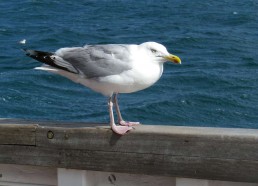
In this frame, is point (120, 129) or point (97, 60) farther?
point (97, 60)

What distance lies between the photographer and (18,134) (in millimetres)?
2879

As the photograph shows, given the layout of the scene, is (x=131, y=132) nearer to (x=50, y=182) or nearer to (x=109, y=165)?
(x=109, y=165)

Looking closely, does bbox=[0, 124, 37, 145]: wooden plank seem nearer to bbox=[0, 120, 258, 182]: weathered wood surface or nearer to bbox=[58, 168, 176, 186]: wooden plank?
bbox=[0, 120, 258, 182]: weathered wood surface

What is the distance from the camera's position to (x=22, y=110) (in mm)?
12047

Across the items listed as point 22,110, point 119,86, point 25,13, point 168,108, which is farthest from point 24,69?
point 119,86

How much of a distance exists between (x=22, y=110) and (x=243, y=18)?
10787mm

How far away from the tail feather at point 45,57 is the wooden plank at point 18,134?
471 mm

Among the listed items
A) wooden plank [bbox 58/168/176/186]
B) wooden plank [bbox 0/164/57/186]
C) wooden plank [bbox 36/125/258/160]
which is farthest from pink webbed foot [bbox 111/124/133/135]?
wooden plank [bbox 0/164/57/186]

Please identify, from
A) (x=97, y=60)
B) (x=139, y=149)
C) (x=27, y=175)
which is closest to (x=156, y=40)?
(x=97, y=60)

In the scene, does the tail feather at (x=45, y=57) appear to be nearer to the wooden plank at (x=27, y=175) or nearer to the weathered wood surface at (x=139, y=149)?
the weathered wood surface at (x=139, y=149)

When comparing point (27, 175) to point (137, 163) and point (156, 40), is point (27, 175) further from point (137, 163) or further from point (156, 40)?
point (156, 40)

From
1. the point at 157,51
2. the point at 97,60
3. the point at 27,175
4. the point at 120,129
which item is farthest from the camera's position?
the point at 97,60

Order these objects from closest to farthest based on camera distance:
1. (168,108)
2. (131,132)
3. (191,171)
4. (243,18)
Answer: (191,171), (131,132), (168,108), (243,18)

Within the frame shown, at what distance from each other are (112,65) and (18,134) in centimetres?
66
